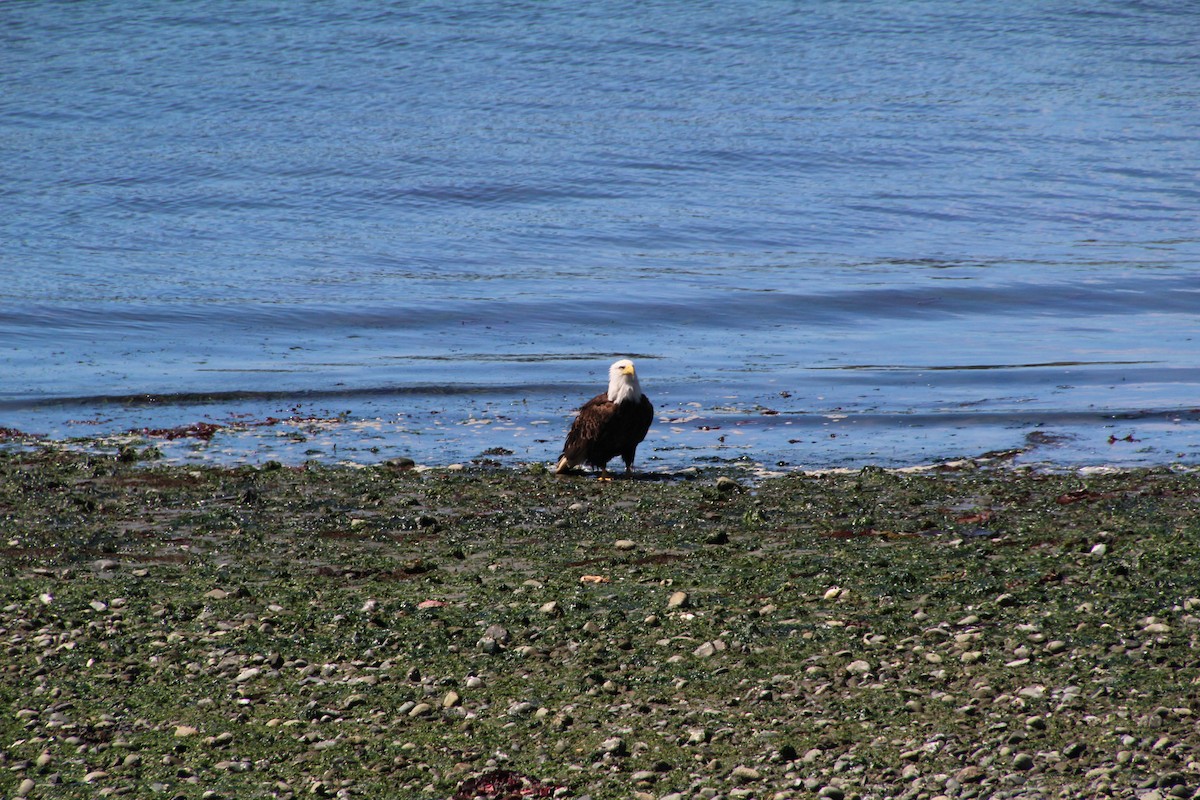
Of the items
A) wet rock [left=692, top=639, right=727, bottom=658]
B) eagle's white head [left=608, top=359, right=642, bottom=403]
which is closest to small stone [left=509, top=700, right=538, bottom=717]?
wet rock [left=692, top=639, right=727, bottom=658]

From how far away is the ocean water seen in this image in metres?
12.6

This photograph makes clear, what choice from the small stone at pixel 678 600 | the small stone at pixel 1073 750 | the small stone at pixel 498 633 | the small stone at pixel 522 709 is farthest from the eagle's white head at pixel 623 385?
the small stone at pixel 1073 750

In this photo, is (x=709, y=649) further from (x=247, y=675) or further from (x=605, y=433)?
(x=605, y=433)

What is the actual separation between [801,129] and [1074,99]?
1147 centimetres

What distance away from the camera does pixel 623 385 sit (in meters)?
10.5

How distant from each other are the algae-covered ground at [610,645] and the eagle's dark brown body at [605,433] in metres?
1.07

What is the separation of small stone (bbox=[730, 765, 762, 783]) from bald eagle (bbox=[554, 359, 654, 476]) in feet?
17.2

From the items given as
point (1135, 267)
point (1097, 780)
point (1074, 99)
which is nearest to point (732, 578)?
point (1097, 780)

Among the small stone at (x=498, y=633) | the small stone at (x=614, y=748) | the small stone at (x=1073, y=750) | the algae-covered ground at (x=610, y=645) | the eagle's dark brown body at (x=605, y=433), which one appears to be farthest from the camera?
the eagle's dark brown body at (x=605, y=433)

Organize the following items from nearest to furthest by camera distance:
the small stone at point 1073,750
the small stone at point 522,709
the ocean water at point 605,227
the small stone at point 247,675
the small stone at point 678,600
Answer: the small stone at point 1073,750 → the small stone at point 522,709 → the small stone at point 247,675 → the small stone at point 678,600 → the ocean water at point 605,227

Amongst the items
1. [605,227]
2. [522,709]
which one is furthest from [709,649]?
[605,227]

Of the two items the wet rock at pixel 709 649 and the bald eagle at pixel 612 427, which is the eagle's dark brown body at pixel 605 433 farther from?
the wet rock at pixel 709 649

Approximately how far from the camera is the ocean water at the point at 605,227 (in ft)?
41.3

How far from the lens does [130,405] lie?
12.8m
